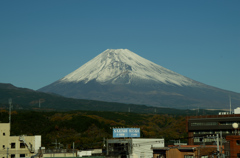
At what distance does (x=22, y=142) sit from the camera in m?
124

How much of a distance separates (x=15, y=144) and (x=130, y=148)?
2931 cm

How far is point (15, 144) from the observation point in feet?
406

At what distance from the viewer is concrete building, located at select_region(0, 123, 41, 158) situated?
12279 cm

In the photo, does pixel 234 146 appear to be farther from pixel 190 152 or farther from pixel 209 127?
pixel 209 127

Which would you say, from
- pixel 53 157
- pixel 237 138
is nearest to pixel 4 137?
pixel 53 157

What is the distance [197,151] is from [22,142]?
46.8m

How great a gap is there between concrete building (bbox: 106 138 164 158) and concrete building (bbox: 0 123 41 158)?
757 inches

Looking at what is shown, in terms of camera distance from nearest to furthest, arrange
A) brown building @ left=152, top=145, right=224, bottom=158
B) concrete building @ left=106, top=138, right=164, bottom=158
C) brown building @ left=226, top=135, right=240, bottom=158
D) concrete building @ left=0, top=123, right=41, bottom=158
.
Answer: brown building @ left=226, top=135, right=240, bottom=158 < brown building @ left=152, top=145, right=224, bottom=158 < concrete building @ left=106, top=138, right=164, bottom=158 < concrete building @ left=0, top=123, right=41, bottom=158

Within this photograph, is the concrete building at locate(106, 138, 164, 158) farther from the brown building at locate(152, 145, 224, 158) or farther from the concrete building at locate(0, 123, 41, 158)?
the concrete building at locate(0, 123, 41, 158)

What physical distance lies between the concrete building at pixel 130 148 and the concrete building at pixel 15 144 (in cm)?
1924

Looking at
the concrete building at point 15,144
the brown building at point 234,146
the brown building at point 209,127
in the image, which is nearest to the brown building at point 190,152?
the brown building at point 234,146

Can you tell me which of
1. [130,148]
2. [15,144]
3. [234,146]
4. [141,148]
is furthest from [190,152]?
[15,144]

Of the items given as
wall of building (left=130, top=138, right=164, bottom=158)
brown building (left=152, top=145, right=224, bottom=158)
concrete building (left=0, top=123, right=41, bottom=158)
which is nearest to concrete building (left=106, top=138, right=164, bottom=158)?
wall of building (left=130, top=138, right=164, bottom=158)

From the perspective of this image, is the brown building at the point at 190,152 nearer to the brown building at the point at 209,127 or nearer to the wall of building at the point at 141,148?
the wall of building at the point at 141,148
